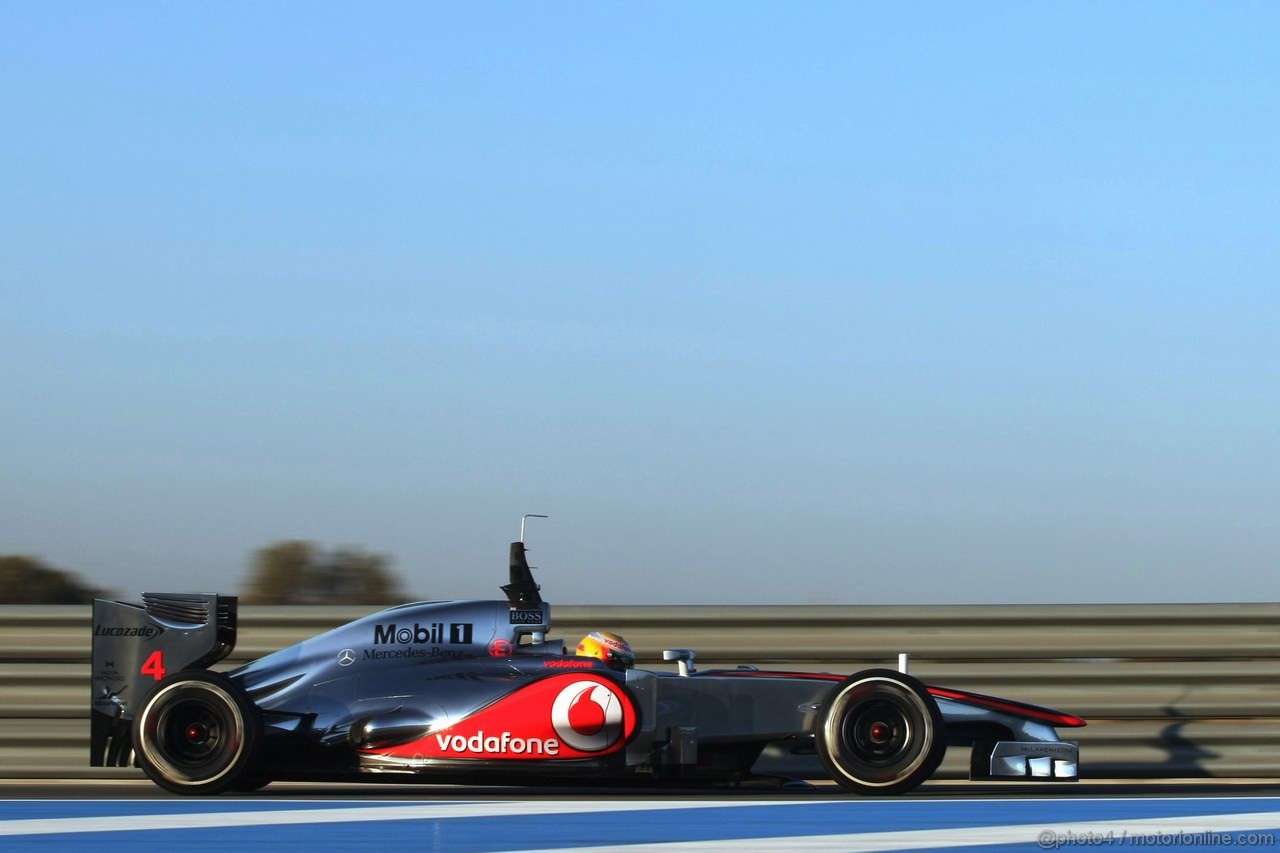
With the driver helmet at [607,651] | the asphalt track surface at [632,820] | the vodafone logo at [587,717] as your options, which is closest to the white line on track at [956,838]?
the asphalt track surface at [632,820]

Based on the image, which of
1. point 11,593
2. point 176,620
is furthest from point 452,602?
point 11,593

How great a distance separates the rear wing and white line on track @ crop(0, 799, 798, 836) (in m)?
1.18

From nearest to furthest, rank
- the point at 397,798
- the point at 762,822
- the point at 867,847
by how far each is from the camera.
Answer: the point at 867,847
the point at 762,822
the point at 397,798

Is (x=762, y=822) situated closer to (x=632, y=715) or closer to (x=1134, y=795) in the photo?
(x=632, y=715)

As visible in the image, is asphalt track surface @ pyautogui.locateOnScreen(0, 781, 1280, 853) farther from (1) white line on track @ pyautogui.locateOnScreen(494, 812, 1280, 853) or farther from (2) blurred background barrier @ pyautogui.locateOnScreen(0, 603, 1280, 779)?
(2) blurred background barrier @ pyautogui.locateOnScreen(0, 603, 1280, 779)

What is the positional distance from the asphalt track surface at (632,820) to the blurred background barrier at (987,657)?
752 mm

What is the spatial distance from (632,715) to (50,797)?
257cm

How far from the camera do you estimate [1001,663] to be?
8.07m

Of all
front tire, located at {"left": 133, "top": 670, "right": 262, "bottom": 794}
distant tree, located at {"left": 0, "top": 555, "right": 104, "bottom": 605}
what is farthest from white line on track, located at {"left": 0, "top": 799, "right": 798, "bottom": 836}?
distant tree, located at {"left": 0, "top": 555, "right": 104, "bottom": 605}

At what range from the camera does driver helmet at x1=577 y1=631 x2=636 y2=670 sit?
7004mm

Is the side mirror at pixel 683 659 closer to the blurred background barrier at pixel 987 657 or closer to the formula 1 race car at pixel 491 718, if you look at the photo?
the formula 1 race car at pixel 491 718

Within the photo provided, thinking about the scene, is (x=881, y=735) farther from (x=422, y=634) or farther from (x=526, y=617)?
(x=422, y=634)

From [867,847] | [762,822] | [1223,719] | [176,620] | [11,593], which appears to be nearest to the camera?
[867,847]

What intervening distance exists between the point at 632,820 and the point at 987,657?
299 cm
